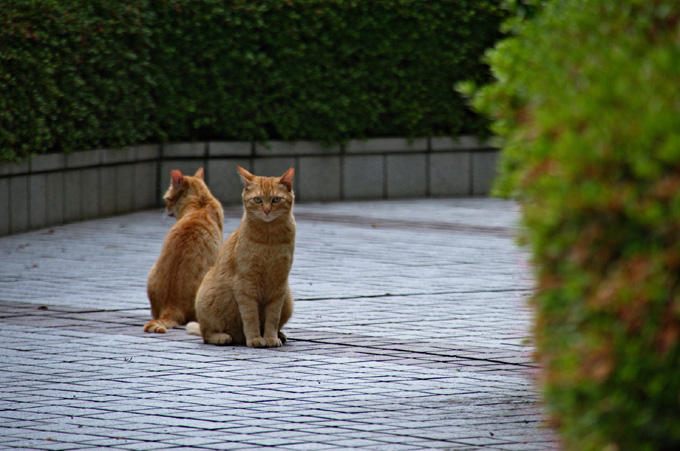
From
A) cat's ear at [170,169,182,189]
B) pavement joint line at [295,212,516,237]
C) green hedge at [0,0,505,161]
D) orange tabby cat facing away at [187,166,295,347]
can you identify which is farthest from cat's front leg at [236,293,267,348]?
green hedge at [0,0,505,161]

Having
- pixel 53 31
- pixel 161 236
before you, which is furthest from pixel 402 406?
pixel 53 31

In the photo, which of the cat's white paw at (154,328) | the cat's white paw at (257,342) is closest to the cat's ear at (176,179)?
the cat's white paw at (154,328)

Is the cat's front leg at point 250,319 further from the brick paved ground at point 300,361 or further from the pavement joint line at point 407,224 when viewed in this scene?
the pavement joint line at point 407,224

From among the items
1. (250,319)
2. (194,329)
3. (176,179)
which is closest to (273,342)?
(250,319)

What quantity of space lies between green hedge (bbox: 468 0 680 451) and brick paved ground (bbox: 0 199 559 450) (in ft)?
2.92

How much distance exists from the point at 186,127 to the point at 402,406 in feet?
30.6

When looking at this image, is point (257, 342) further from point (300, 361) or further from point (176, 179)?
point (176, 179)

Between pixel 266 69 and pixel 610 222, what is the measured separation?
1173cm

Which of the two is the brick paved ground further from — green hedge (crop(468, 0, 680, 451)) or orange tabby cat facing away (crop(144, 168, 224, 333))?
green hedge (crop(468, 0, 680, 451))

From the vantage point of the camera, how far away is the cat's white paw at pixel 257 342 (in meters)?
6.78

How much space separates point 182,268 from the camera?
24.2 ft

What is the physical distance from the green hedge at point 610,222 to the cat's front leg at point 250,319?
3.91 metres

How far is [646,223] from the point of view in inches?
94.7

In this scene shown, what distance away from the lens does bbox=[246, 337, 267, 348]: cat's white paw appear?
678 centimetres
